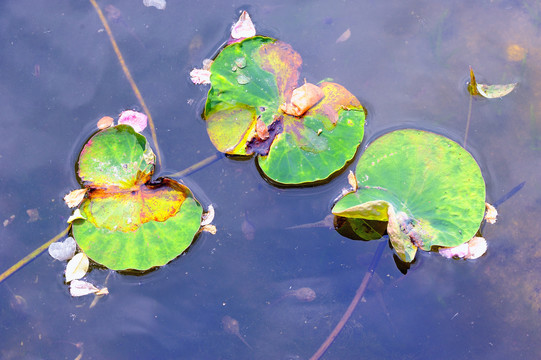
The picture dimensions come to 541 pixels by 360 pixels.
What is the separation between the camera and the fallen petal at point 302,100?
2.29 m

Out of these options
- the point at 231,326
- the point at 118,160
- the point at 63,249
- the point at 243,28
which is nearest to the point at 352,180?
the point at 231,326

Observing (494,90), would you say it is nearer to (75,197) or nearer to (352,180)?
(352,180)

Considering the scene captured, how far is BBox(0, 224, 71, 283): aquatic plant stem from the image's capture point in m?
2.37

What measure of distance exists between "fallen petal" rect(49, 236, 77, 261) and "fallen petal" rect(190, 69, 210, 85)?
3.79ft

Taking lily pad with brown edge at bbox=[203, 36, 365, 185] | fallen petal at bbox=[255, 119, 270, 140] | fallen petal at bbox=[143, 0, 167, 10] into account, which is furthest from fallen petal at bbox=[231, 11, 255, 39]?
fallen petal at bbox=[255, 119, 270, 140]

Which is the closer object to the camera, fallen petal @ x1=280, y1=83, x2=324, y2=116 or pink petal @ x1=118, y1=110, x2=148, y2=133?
fallen petal @ x1=280, y1=83, x2=324, y2=116

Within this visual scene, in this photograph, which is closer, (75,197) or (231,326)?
(231,326)

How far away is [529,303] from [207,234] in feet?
5.79

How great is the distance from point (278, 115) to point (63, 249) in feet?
4.54

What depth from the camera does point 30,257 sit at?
93.7 inches

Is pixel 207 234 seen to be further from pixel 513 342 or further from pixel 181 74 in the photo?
pixel 513 342

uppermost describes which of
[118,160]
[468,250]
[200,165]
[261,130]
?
[261,130]

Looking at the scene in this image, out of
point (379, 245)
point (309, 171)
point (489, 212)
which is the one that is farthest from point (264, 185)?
point (489, 212)

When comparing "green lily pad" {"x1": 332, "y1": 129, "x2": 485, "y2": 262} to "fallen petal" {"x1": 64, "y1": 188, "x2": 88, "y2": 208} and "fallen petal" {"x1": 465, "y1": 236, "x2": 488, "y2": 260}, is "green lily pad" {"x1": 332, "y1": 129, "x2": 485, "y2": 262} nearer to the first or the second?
"fallen petal" {"x1": 465, "y1": 236, "x2": 488, "y2": 260}
